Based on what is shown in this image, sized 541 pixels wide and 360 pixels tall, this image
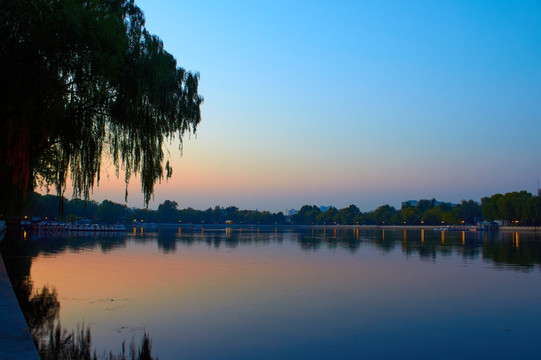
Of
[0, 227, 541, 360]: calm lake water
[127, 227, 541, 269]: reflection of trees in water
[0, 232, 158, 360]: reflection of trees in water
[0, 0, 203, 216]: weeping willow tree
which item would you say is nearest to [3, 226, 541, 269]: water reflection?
[127, 227, 541, 269]: reflection of trees in water

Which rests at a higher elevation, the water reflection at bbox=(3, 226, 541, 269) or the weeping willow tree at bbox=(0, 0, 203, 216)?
the weeping willow tree at bbox=(0, 0, 203, 216)

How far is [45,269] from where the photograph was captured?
84.2 ft

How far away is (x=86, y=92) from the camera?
486 inches

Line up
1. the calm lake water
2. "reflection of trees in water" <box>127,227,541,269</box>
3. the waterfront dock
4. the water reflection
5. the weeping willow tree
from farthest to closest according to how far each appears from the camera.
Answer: "reflection of trees in water" <box>127,227,541,269</box>, the water reflection, the calm lake water, the weeping willow tree, the waterfront dock

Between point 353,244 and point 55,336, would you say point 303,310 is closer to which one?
point 55,336

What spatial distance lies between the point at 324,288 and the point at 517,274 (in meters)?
12.9

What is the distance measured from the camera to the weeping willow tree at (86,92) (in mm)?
10172

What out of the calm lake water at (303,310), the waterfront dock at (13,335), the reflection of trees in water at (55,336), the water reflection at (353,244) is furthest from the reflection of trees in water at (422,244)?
the waterfront dock at (13,335)

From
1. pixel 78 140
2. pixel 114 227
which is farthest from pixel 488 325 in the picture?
pixel 114 227

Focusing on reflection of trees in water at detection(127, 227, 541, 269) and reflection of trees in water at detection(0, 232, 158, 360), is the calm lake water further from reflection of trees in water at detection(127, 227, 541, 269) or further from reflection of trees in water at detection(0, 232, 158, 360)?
reflection of trees in water at detection(127, 227, 541, 269)

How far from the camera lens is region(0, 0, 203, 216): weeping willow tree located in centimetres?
1017

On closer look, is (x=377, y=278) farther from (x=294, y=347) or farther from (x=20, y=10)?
(x=20, y=10)

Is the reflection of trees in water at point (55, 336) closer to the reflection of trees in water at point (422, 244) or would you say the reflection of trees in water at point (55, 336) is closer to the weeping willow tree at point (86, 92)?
the weeping willow tree at point (86, 92)

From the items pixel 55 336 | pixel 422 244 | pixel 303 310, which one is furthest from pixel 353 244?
pixel 55 336
